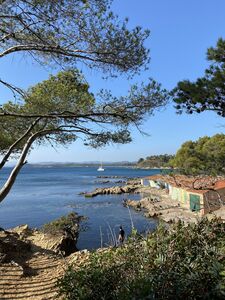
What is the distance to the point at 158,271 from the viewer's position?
409 cm

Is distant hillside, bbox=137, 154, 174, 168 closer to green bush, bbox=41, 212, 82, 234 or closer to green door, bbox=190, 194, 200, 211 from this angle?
green door, bbox=190, 194, 200, 211

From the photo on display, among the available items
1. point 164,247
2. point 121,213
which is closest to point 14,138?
point 164,247

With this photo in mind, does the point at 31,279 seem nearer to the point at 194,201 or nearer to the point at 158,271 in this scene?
the point at 158,271

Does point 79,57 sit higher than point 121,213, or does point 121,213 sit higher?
point 79,57

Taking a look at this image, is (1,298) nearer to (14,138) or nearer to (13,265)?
(13,265)

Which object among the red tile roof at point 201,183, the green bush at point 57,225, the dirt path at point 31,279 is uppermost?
the red tile roof at point 201,183

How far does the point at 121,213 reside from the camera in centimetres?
3359

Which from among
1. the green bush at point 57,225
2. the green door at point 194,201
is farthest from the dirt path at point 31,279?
the green door at point 194,201

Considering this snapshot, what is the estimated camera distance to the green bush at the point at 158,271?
381 cm

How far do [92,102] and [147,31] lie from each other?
7.13ft

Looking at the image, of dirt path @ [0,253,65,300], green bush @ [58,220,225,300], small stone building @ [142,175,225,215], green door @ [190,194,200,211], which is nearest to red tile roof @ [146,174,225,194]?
small stone building @ [142,175,225,215]

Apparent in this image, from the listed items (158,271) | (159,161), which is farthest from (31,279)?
(159,161)

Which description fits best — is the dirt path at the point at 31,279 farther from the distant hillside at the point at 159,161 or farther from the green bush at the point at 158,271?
the distant hillside at the point at 159,161

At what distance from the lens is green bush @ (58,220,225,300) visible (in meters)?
3.81
